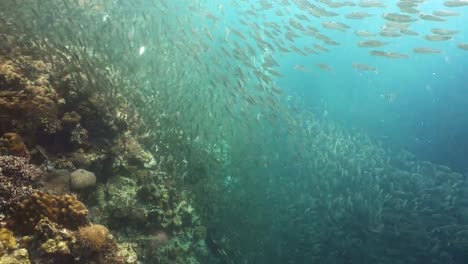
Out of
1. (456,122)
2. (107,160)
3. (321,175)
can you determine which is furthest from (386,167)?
(456,122)

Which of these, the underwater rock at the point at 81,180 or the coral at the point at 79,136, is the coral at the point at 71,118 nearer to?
the coral at the point at 79,136

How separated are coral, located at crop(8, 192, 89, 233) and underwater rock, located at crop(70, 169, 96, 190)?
1.00 meters

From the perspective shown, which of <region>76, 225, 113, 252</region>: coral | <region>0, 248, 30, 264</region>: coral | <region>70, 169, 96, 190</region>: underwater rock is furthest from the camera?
<region>70, 169, 96, 190</region>: underwater rock

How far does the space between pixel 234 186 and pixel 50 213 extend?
638 cm

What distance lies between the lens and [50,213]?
4.09 metres

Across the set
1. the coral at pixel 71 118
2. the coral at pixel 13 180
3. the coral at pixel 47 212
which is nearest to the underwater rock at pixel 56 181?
the coral at pixel 13 180

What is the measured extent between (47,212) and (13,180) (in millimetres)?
706

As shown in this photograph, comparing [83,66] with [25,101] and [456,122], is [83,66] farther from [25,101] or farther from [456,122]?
[456,122]

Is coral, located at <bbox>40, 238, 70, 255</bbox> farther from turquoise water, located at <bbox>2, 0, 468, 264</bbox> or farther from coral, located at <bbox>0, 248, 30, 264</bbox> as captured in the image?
turquoise water, located at <bbox>2, 0, 468, 264</bbox>

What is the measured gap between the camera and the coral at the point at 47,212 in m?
3.94

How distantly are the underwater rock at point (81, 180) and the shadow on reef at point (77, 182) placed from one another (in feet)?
0.05

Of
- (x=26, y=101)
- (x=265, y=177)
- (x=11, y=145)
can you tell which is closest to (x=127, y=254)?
(x=11, y=145)

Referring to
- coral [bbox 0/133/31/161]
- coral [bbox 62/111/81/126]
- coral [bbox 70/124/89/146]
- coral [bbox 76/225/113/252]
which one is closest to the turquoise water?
coral [bbox 62/111/81/126]

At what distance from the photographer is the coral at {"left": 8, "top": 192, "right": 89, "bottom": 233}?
12.9ft
